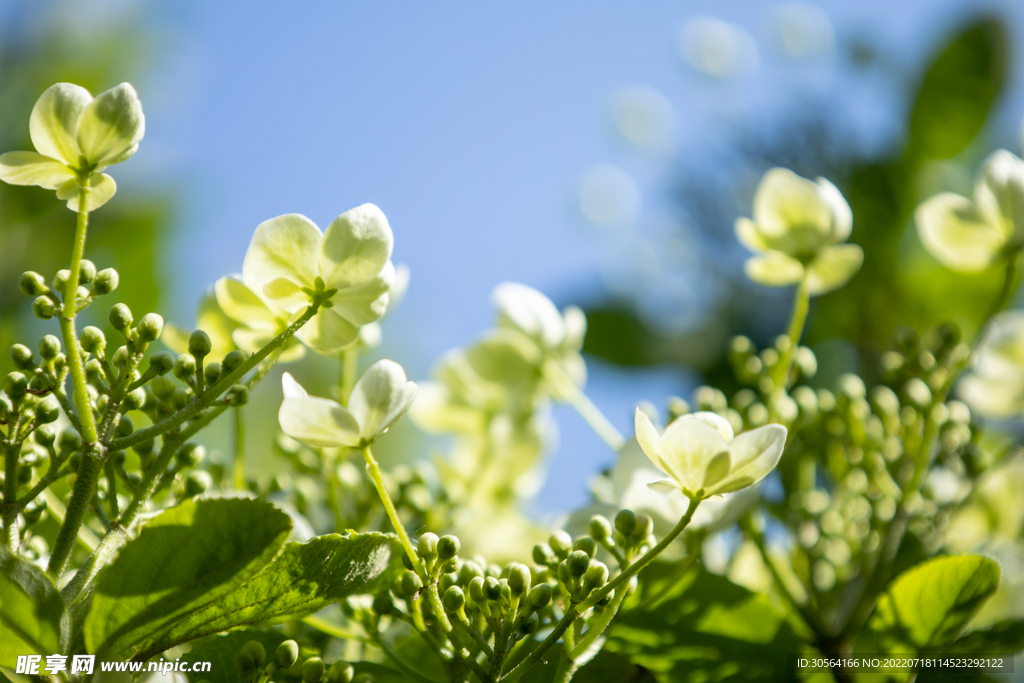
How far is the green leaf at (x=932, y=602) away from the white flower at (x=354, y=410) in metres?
0.35

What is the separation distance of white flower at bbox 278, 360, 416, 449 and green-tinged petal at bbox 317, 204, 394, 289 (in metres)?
0.07

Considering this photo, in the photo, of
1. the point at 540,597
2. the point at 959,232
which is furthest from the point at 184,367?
the point at 959,232

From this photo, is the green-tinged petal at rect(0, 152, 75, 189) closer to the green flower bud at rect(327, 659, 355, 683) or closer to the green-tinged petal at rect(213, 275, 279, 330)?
the green-tinged petal at rect(213, 275, 279, 330)

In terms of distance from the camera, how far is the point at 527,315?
768 millimetres

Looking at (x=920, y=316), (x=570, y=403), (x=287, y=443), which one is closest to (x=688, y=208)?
(x=920, y=316)

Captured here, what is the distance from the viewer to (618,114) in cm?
190

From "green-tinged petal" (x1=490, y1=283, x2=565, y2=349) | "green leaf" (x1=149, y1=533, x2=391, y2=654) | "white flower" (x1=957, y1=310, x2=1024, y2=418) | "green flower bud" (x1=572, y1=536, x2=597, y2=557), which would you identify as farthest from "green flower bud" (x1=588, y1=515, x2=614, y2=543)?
"white flower" (x1=957, y1=310, x2=1024, y2=418)

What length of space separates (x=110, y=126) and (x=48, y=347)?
0.39 feet

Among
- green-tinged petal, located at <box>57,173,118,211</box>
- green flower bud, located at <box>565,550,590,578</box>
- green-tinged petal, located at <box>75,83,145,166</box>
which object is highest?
green-tinged petal, located at <box>75,83,145,166</box>

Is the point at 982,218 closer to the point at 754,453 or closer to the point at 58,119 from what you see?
the point at 754,453

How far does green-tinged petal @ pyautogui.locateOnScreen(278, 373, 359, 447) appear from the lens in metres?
0.38

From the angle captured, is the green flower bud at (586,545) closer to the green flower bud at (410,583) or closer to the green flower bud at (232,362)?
the green flower bud at (410,583)

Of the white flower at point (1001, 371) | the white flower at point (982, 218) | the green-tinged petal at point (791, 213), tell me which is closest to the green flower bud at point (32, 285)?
the green-tinged petal at point (791, 213)

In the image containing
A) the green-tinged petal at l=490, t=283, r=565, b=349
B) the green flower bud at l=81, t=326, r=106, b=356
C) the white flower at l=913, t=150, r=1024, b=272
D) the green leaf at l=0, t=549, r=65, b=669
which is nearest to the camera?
the green leaf at l=0, t=549, r=65, b=669
